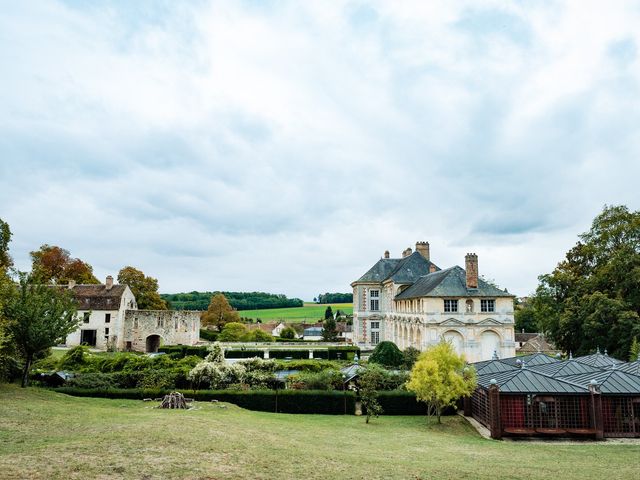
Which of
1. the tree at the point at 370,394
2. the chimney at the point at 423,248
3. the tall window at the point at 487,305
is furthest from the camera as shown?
the chimney at the point at 423,248

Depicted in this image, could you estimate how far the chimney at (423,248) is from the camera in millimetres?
55062

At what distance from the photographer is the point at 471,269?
126ft

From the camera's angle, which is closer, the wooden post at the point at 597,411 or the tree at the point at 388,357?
the wooden post at the point at 597,411

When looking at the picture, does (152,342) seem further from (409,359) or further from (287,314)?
(287,314)

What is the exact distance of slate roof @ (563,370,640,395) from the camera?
61.5 ft

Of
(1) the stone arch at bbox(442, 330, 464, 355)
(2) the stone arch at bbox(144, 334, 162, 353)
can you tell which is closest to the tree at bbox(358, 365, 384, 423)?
(1) the stone arch at bbox(442, 330, 464, 355)

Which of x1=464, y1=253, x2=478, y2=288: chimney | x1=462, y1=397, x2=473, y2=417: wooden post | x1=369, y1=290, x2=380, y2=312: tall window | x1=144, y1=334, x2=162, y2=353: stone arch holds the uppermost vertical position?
x1=464, y1=253, x2=478, y2=288: chimney

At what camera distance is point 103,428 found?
504 inches

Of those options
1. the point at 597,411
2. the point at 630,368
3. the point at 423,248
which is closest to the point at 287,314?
the point at 423,248

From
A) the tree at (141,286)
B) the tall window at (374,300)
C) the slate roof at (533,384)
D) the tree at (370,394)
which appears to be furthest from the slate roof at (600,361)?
the tree at (141,286)

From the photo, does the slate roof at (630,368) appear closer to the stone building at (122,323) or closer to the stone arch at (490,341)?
the stone arch at (490,341)

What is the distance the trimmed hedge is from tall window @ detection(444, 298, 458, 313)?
51.6 feet

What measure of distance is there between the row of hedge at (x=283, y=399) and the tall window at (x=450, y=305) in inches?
690

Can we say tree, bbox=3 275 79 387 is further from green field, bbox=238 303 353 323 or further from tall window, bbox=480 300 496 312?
green field, bbox=238 303 353 323
